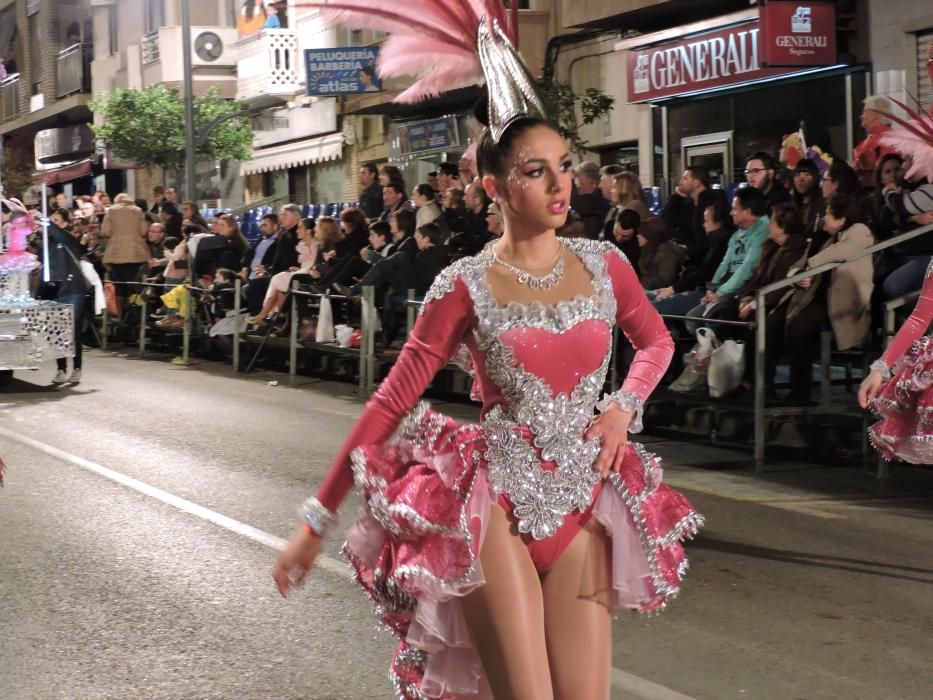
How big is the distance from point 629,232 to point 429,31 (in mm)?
9491

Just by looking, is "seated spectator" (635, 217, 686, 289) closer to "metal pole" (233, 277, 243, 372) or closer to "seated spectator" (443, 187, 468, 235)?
"seated spectator" (443, 187, 468, 235)

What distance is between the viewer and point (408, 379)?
3.50 meters

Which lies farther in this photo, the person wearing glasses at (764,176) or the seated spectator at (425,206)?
the seated spectator at (425,206)

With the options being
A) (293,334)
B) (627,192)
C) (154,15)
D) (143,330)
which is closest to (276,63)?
(154,15)

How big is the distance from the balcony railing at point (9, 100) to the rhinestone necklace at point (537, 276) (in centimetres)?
6250

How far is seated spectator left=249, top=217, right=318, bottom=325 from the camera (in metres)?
17.7

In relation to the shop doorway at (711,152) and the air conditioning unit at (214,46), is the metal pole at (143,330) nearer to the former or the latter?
the shop doorway at (711,152)

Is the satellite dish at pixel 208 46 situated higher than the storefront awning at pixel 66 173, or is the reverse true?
the satellite dish at pixel 208 46

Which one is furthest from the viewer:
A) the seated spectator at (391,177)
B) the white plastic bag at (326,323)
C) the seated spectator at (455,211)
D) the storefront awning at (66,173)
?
the storefront awning at (66,173)

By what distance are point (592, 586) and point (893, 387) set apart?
5.42m

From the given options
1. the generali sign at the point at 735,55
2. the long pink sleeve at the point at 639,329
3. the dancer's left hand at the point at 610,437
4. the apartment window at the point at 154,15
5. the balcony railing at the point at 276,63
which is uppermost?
the apartment window at the point at 154,15

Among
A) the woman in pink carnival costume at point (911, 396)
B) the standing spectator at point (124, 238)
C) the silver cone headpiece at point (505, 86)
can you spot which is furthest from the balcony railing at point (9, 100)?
the silver cone headpiece at point (505, 86)

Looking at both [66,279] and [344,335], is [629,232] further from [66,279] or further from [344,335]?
[66,279]

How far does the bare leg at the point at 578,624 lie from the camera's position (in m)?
3.40
